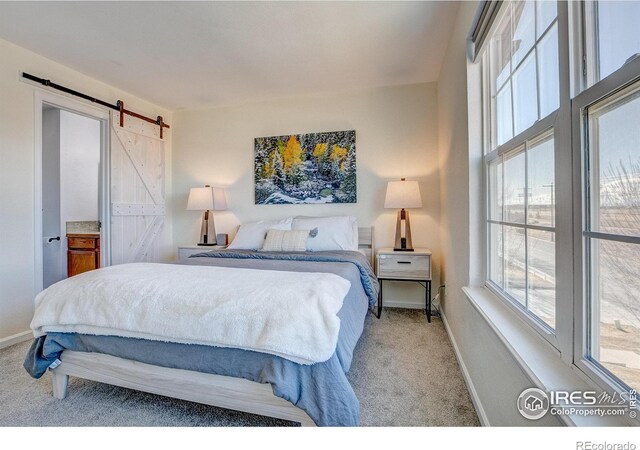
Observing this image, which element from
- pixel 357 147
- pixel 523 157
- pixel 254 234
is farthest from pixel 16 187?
pixel 523 157

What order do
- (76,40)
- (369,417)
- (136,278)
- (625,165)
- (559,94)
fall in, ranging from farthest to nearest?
(76,40)
(136,278)
(369,417)
(559,94)
(625,165)

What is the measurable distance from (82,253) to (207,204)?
1712 millimetres

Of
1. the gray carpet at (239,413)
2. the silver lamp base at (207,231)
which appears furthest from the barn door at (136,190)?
the gray carpet at (239,413)

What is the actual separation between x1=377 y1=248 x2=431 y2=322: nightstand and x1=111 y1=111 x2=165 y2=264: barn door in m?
2.95

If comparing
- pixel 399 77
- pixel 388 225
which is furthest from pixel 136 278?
pixel 399 77

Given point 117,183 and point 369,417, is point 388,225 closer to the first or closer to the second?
point 369,417

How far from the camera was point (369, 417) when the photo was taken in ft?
4.81

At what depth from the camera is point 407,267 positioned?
9.21 ft

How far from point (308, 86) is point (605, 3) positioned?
9.19 ft

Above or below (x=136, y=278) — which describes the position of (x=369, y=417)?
below

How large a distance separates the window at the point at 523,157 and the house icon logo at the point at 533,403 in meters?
0.25

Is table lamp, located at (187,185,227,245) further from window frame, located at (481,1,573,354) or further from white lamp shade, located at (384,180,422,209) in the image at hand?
window frame, located at (481,1,573,354)

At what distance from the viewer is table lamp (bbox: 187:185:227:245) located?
346 cm

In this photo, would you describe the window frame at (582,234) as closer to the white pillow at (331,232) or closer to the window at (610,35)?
the window at (610,35)
